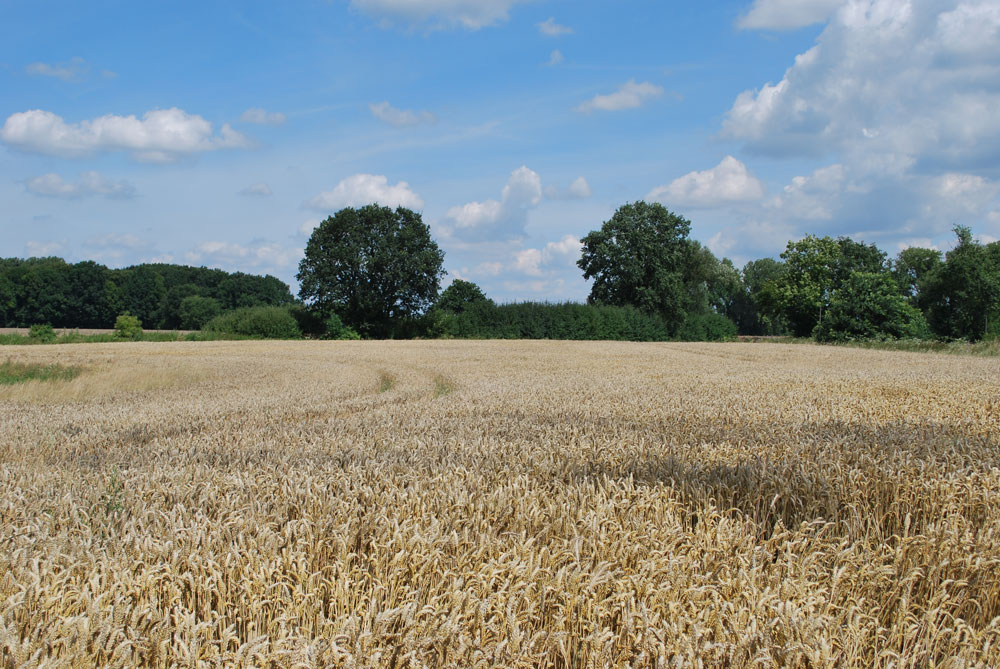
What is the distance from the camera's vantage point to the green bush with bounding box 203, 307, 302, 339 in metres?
60.2

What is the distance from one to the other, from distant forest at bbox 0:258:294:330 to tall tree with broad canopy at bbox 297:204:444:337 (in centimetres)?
3679

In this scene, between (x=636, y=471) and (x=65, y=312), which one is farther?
(x=65, y=312)

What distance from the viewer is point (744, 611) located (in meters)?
2.28

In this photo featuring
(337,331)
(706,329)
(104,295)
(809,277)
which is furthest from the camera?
(104,295)

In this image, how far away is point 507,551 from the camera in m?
2.67

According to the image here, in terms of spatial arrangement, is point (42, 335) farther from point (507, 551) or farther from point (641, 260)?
point (641, 260)

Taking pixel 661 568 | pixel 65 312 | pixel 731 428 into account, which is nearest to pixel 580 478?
pixel 661 568

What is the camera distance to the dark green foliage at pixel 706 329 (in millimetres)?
71688

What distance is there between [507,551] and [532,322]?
56.5 m

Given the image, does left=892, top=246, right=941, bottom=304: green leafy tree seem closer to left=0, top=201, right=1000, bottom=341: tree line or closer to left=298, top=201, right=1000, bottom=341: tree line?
left=0, top=201, right=1000, bottom=341: tree line

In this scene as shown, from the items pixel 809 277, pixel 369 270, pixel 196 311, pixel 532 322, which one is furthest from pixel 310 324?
pixel 809 277

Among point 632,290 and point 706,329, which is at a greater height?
point 632,290

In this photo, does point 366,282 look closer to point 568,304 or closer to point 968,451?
point 568,304

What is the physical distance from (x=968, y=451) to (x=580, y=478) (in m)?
3.27
